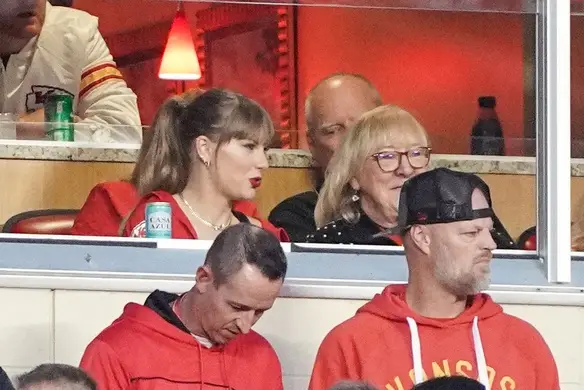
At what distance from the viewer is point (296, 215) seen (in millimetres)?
5617

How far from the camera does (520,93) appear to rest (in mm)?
6039

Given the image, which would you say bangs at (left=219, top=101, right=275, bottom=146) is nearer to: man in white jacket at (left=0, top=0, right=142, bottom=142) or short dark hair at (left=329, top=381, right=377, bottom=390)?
man in white jacket at (left=0, top=0, right=142, bottom=142)

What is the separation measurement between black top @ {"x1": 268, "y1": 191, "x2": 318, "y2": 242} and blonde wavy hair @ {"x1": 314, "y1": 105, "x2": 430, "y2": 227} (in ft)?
0.40

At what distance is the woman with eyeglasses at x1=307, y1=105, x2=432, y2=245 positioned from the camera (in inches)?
206

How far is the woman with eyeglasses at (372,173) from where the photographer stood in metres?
5.24

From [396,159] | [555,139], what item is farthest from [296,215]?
[555,139]

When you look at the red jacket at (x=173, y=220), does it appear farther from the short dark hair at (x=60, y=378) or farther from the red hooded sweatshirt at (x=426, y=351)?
the short dark hair at (x=60, y=378)

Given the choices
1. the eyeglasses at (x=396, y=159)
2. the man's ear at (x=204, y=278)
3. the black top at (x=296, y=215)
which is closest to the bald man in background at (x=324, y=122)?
the black top at (x=296, y=215)

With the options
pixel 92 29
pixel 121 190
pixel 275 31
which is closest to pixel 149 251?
pixel 121 190

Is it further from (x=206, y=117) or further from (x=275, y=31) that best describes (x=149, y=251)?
(x=275, y=31)

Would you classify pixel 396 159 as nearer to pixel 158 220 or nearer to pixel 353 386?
pixel 158 220

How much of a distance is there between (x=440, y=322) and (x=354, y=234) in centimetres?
88

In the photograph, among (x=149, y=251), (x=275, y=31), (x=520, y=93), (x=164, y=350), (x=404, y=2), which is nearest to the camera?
(x=164, y=350)

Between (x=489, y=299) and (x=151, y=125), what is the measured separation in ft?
4.61
